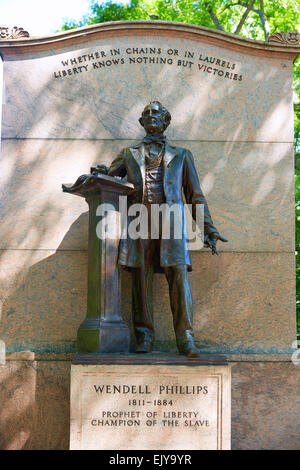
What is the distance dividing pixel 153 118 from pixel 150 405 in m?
3.43

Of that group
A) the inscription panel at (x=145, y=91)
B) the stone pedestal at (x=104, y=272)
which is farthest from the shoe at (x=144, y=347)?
the inscription panel at (x=145, y=91)

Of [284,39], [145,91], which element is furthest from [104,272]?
[284,39]

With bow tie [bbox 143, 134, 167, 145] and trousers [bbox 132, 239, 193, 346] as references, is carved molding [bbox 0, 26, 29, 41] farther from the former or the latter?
trousers [bbox 132, 239, 193, 346]

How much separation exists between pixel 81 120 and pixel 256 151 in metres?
2.56

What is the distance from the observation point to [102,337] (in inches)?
240

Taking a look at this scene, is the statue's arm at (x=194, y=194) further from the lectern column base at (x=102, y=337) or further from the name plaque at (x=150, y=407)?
the name plaque at (x=150, y=407)

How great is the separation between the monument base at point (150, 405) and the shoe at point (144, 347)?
1.74 ft

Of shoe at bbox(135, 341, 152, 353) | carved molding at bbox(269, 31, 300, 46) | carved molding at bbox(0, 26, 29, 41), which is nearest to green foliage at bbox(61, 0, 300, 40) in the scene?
carved molding at bbox(269, 31, 300, 46)

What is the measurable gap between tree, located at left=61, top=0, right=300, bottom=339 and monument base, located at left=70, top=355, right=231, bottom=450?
8.55 meters

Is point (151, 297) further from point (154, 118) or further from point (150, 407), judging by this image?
point (154, 118)

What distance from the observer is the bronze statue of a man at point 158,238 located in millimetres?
6441

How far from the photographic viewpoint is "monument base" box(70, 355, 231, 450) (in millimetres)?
5723

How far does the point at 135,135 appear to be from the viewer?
7.82m
